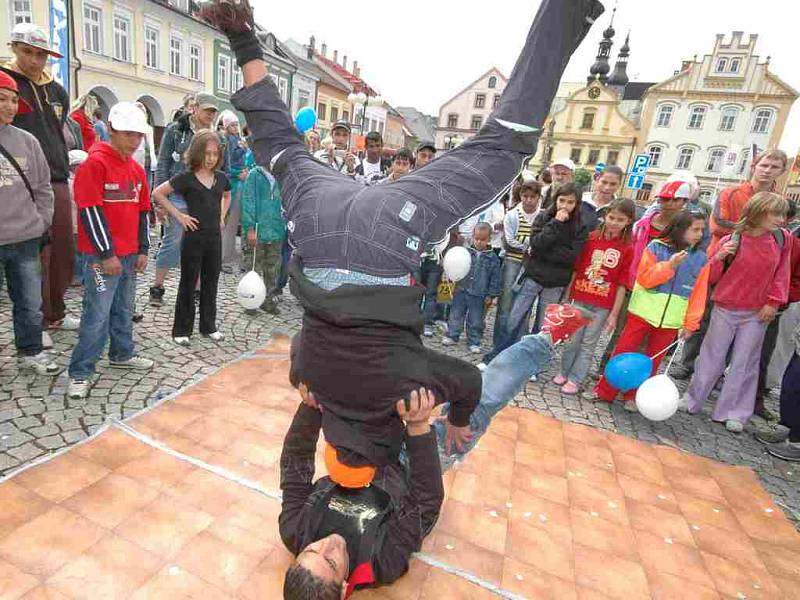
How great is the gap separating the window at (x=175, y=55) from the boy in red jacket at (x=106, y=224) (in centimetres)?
2165

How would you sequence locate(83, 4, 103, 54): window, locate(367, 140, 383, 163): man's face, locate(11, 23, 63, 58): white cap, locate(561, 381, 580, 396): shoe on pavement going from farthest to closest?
locate(83, 4, 103, 54): window < locate(367, 140, 383, 163): man's face < locate(561, 381, 580, 396): shoe on pavement < locate(11, 23, 63, 58): white cap

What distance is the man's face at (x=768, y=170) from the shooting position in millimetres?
4504

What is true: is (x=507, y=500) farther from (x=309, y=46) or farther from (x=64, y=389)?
(x=309, y=46)

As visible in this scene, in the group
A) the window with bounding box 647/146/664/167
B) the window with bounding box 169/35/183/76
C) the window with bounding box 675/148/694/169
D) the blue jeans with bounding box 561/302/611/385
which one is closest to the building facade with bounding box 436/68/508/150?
the window with bounding box 647/146/664/167

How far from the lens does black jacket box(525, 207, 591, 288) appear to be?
176 inches

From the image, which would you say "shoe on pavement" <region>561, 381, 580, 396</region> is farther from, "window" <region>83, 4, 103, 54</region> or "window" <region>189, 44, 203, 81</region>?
"window" <region>189, 44, 203, 81</region>

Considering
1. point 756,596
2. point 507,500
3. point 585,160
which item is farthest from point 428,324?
point 585,160

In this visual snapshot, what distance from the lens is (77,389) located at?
3373 mm

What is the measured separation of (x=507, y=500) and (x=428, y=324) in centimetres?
351

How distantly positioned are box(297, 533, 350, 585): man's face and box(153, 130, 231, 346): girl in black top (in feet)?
10.9

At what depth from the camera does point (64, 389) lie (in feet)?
11.4

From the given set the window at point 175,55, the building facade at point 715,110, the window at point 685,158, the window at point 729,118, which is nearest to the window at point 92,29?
the window at point 175,55

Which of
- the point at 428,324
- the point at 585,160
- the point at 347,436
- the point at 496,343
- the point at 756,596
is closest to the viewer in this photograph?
the point at 347,436

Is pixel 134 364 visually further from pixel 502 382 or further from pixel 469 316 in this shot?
pixel 469 316
